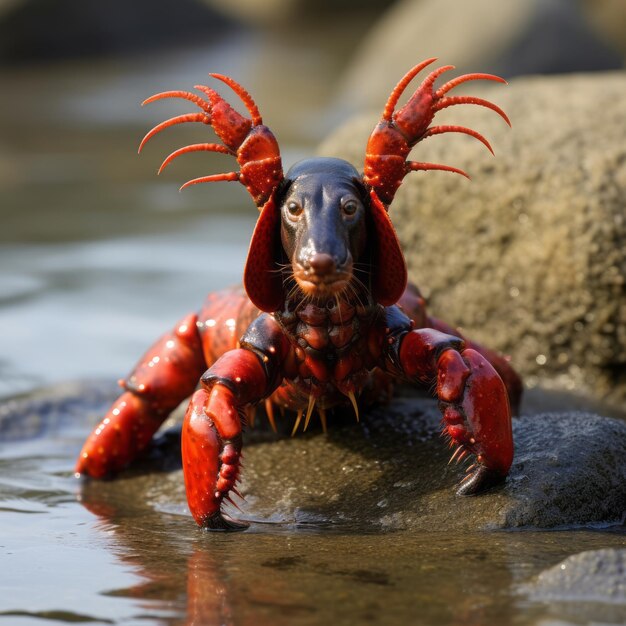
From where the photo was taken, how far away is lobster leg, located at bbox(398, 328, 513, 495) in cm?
405

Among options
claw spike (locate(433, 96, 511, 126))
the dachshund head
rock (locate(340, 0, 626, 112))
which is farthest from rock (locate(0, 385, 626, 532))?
rock (locate(340, 0, 626, 112))

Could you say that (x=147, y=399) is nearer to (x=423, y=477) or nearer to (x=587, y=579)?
(x=423, y=477)

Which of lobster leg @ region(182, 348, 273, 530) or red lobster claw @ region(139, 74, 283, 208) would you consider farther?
red lobster claw @ region(139, 74, 283, 208)

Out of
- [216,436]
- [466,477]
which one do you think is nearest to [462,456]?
[466,477]

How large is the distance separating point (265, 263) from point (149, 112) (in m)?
12.3

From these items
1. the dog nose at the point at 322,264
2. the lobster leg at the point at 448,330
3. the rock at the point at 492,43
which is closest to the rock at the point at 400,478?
the lobster leg at the point at 448,330

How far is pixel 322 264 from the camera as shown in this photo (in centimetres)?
385

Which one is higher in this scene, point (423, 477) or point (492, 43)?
point (492, 43)

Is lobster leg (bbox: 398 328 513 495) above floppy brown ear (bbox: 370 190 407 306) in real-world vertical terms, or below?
below

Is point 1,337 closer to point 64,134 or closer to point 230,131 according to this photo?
point 230,131

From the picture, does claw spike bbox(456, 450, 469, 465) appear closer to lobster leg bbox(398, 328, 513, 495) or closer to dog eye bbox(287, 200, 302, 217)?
lobster leg bbox(398, 328, 513, 495)

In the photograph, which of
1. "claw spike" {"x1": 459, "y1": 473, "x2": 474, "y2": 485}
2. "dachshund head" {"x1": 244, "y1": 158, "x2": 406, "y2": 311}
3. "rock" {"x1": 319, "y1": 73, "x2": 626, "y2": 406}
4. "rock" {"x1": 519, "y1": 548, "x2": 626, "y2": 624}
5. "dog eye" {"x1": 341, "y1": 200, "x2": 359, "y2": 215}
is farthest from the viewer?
"rock" {"x1": 319, "y1": 73, "x2": 626, "y2": 406}

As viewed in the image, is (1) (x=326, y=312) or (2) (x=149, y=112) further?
(2) (x=149, y=112)

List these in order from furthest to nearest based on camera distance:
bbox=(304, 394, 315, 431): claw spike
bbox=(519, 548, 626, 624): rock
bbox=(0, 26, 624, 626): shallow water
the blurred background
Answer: the blurred background < bbox=(304, 394, 315, 431): claw spike < bbox=(0, 26, 624, 626): shallow water < bbox=(519, 548, 626, 624): rock
